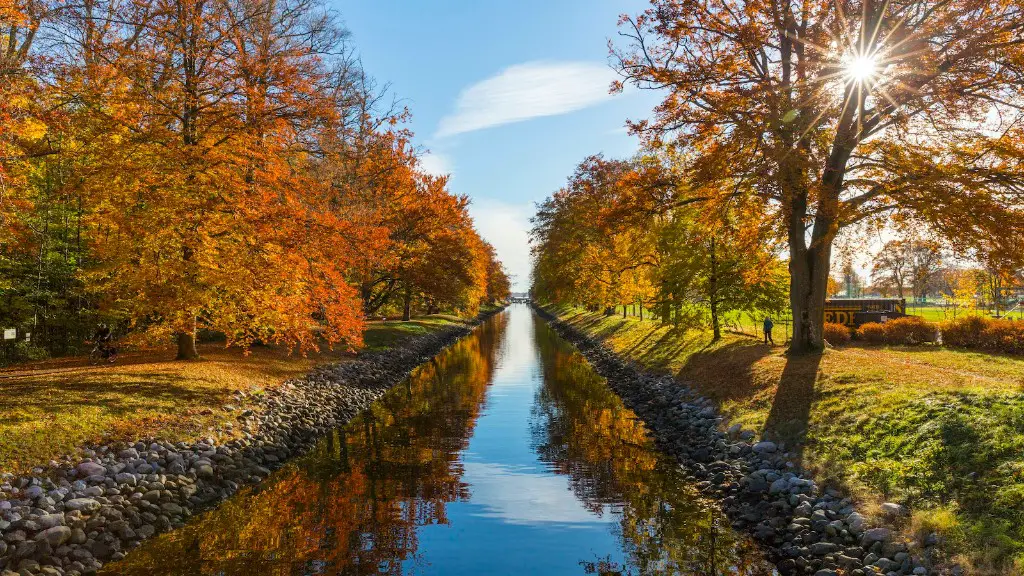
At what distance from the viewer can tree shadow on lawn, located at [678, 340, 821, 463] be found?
13148 mm

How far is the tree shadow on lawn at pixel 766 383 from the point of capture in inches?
518

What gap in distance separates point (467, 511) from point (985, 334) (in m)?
22.6

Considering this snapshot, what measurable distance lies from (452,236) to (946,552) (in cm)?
3538

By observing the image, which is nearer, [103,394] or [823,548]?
[823,548]

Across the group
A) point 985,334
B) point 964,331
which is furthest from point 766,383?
point 964,331

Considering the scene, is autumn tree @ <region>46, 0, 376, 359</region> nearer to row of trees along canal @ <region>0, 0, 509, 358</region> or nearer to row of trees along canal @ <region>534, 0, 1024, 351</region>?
row of trees along canal @ <region>0, 0, 509, 358</region>

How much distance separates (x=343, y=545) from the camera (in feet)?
31.1

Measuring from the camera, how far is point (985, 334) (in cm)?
2269

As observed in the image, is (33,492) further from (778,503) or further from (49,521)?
(778,503)

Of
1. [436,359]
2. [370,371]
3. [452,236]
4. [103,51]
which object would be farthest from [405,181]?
[103,51]

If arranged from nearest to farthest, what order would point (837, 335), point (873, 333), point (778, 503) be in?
point (778, 503), point (837, 335), point (873, 333)

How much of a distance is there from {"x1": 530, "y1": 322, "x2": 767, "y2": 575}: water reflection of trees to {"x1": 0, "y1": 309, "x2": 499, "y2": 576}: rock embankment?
709cm

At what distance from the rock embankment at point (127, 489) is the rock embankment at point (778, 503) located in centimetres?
999

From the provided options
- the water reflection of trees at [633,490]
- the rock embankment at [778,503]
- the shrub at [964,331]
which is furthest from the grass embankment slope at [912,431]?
the shrub at [964,331]
